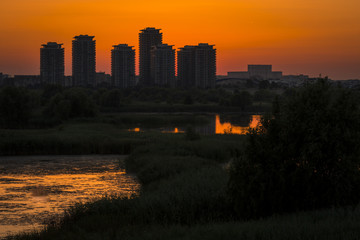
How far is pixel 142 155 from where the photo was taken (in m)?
35.7

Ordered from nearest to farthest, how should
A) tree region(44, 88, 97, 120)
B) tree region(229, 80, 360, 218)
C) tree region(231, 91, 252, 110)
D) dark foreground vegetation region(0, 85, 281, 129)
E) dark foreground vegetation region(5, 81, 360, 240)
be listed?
dark foreground vegetation region(5, 81, 360, 240)
tree region(229, 80, 360, 218)
dark foreground vegetation region(0, 85, 281, 129)
tree region(44, 88, 97, 120)
tree region(231, 91, 252, 110)

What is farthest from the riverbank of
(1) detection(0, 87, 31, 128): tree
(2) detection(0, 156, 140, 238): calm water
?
(1) detection(0, 87, 31, 128): tree

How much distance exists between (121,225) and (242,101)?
105 meters

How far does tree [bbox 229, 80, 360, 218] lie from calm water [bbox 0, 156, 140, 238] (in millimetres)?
8962

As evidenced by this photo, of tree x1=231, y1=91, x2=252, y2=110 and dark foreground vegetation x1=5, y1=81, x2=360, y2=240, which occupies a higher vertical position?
tree x1=231, y1=91, x2=252, y2=110

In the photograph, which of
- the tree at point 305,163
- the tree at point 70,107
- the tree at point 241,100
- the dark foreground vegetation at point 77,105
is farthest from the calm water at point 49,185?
the tree at point 241,100

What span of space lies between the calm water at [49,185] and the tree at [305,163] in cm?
896

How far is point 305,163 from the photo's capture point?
1616 cm

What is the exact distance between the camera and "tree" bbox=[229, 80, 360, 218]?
1584 centimetres

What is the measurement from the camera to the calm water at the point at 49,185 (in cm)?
2084

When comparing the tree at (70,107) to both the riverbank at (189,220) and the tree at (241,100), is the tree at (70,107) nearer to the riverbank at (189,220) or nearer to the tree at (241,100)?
the tree at (241,100)

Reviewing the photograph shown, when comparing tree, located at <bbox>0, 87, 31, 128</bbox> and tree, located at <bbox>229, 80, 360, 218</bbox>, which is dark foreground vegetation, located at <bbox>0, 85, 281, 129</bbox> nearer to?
tree, located at <bbox>0, 87, 31, 128</bbox>

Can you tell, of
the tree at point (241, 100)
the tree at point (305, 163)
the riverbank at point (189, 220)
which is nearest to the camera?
the riverbank at point (189, 220)

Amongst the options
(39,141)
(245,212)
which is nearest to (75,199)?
(245,212)
